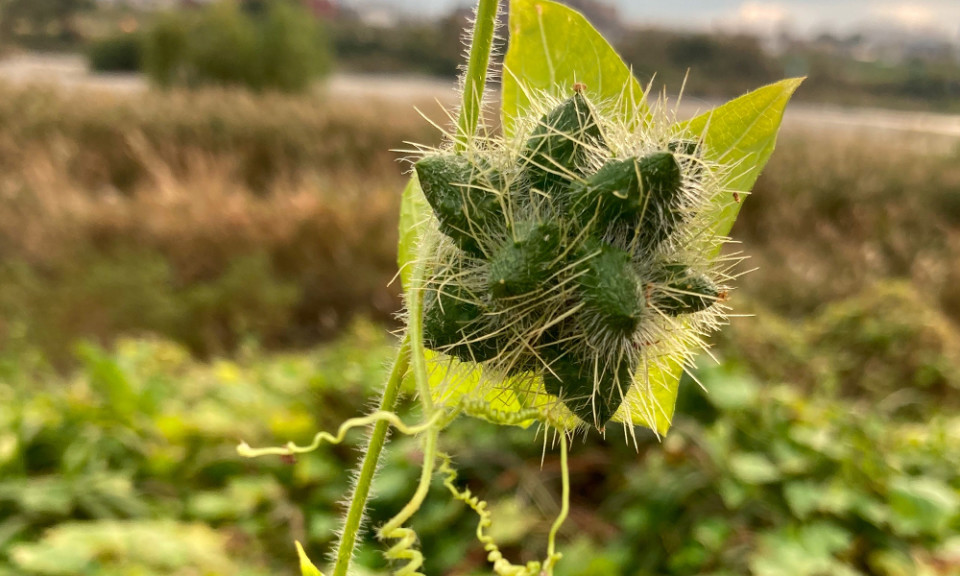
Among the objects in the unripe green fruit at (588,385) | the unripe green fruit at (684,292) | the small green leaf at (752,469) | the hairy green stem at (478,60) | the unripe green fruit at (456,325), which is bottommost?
the small green leaf at (752,469)

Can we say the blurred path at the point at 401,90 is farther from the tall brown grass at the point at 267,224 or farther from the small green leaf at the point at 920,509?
the small green leaf at the point at 920,509

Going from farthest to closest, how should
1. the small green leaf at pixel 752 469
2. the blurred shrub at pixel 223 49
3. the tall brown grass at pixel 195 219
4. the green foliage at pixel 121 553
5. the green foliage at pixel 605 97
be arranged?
the blurred shrub at pixel 223 49 < the tall brown grass at pixel 195 219 < the small green leaf at pixel 752 469 < the green foliage at pixel 121 553 < the green foliage at pixel 605 97

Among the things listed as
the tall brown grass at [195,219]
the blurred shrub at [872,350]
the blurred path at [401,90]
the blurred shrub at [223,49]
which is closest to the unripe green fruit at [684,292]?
the blurred shrub at [872,350]

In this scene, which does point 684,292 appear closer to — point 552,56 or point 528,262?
point 528,262

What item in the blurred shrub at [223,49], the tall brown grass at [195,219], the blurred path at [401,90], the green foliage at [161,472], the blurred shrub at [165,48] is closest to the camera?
the green foliage at [161,472]

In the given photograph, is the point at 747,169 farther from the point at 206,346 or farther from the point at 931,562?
the point at 206,346

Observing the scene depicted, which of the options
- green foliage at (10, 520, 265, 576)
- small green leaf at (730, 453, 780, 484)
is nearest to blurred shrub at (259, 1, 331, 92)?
green foliage at (10, 520, 265, 576)

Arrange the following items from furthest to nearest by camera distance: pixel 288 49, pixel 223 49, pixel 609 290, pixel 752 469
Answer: pixel 288 49 → pixel 223 49 → pixel 752 469 → pixel 609 290

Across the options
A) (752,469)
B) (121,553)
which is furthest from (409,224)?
(752,469)
